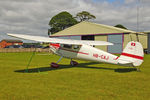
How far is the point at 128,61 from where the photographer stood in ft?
32.4

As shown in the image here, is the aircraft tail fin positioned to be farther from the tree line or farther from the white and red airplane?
the tree line

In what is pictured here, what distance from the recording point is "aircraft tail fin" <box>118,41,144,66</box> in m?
9.65

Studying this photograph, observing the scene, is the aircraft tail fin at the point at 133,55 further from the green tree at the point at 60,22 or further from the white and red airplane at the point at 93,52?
the green tree at the point at 60,22

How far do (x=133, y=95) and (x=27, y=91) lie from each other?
13.5 ft

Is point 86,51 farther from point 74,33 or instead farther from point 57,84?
point 74,33

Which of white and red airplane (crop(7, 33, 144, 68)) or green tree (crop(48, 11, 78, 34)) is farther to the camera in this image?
green tree (crop(48, 11, 78, 34))

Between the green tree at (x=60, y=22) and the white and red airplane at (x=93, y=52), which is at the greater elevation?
the green tree at (x=60, y=22)

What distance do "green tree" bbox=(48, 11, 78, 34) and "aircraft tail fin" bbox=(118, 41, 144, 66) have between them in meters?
58.9

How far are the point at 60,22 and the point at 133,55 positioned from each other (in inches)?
2375

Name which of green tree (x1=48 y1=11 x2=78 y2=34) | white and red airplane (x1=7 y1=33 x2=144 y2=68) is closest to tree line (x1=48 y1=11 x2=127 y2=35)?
green tree (x1=48 y1=11 x2=78 y2=34)

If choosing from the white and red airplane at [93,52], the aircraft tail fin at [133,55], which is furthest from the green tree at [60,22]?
the aircraft tail fin at [133,55]

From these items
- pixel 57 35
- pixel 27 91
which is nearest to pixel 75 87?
pixel 27 91

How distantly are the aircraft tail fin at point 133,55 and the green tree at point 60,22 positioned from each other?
58935mm

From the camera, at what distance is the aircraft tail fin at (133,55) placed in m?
9.65
